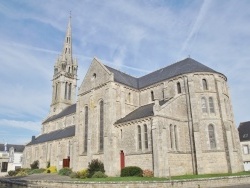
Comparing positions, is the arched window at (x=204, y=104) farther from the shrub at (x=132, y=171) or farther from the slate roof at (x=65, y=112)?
the slate roof at (x=65, y=112)

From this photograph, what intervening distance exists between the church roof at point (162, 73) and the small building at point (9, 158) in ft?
142

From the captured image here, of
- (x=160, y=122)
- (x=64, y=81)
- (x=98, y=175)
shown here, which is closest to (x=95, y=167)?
(x=98, y=175)

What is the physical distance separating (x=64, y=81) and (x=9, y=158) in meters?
25.4

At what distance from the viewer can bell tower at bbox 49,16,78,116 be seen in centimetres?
6462

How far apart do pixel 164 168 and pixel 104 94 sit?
583 inches

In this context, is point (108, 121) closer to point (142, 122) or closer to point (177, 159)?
point (142, 122)

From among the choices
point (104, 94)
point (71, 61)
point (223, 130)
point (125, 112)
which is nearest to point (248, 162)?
point (223, 130)

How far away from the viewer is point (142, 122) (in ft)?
95.7

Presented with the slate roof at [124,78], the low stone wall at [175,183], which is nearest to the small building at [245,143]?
the low stone wall at [175,183]

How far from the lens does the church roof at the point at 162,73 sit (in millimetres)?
33469

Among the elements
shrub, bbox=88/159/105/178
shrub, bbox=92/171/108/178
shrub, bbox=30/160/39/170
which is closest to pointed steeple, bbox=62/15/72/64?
shrub, bbox=30/160/39/170

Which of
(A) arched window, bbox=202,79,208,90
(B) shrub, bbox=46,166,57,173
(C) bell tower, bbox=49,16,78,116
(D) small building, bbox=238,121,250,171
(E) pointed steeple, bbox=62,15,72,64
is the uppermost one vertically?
(E) pointed steeple, bbox=62,15,72,64

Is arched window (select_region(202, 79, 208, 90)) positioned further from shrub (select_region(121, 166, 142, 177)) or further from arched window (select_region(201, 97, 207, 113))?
shrub (select_region(121, 166, 142, 177))

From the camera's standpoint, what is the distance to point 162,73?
38.2 meters
